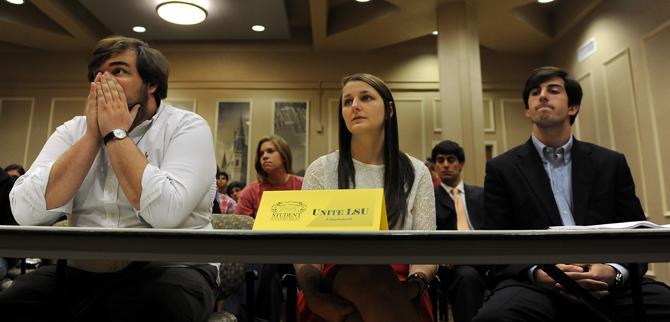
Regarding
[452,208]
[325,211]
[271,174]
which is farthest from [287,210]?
[271,174]

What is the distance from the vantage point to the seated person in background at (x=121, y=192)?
1.16 m

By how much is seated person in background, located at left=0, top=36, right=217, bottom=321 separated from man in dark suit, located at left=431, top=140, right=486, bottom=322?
1396 millimetres

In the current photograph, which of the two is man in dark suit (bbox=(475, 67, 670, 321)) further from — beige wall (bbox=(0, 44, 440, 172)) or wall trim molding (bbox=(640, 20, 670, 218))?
beige wall (bbox=(0, 44, 440, 172))

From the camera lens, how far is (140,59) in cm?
142

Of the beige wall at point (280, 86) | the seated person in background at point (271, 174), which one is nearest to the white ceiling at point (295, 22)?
the beige wall at point (280, 86)

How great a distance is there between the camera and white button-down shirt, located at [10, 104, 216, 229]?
46.4 inches

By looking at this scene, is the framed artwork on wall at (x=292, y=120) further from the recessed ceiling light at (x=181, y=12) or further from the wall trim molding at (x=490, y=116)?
the wall trim molding at (x=490, y=116)

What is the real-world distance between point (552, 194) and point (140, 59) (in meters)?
1.44

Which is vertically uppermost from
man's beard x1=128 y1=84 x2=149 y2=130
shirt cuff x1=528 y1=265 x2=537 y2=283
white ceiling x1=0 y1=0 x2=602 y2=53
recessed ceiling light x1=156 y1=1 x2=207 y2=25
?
white ceiling x1=0 y1=0 x2=602 y2=53

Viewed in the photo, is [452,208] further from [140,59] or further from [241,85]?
[241,85]

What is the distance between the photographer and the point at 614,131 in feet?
17.0

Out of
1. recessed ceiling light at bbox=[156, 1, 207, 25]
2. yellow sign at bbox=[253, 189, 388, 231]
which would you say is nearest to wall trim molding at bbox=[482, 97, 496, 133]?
recessed ceiling light at bbox=[156, 1, 207, 25]

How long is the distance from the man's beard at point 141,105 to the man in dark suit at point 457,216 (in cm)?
164

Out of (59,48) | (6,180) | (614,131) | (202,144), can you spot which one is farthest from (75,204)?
(59,48)
